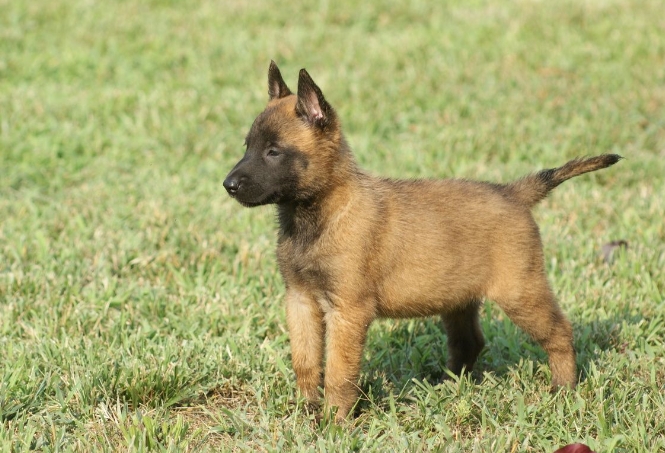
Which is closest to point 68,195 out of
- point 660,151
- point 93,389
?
point 93,389

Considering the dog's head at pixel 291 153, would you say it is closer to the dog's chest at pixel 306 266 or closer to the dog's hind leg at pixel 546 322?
the dog's chest at pixel 306 266

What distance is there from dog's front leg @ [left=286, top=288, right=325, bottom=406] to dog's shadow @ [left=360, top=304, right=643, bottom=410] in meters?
0.35

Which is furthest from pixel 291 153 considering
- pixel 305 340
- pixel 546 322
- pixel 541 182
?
pixel 546 322

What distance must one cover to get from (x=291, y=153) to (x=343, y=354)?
3.32 feet

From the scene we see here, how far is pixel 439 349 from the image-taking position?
18.0ft

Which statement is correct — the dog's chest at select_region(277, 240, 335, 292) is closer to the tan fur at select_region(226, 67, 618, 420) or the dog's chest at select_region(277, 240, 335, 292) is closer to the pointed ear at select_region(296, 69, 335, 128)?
the tan fur at select_region(226, 67, 618, 420)

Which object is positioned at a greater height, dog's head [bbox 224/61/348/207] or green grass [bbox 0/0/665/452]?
dog's head [bbox 224/61/348/207]

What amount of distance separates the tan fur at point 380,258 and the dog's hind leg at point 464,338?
0.70 feet

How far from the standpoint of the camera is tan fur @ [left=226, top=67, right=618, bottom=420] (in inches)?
174

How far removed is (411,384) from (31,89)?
260 inches

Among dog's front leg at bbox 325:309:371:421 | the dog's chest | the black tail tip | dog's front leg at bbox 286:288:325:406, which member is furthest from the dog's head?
the black tail tip

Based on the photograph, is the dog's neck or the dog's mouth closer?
the dog's mouth

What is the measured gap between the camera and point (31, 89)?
9.94 meters

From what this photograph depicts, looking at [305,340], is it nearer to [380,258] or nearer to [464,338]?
[380,258]
